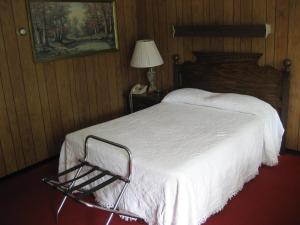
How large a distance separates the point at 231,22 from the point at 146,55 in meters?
0.99

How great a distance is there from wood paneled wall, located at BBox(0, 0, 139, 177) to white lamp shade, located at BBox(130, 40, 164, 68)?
393 millimetres

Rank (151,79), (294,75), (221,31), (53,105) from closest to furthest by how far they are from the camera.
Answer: (294,75) → (221,31) → (53,105) → (151,79)

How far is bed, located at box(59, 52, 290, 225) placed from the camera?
202cm

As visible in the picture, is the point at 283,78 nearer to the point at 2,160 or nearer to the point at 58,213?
the point at 58,213

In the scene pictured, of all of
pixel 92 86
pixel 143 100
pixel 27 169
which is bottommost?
pixel 27 169

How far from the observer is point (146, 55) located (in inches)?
145

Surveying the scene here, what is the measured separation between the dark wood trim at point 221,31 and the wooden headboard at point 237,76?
0.21m

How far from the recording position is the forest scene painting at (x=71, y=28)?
10.4ft

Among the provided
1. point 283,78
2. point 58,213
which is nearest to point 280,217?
point 283,78

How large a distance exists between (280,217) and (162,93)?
2.05 m

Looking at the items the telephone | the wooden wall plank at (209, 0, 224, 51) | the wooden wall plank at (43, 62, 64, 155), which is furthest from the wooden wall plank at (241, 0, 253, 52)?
the wooden wall plank at (43, 62, 64, 155)

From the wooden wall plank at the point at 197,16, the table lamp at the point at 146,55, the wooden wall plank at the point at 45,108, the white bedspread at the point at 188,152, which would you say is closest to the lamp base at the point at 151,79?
the table lamp at the point at 146,55

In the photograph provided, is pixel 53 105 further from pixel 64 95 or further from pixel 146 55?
pixel 146 55

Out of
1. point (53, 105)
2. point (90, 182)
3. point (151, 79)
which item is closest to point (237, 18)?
point (151, 79)
